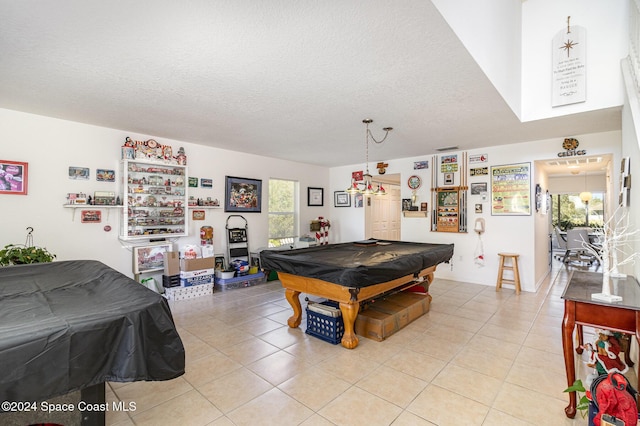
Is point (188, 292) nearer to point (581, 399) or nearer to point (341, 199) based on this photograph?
point (341, 199)

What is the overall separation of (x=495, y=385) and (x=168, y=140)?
5265 mm

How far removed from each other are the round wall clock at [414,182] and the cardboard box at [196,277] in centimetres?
423

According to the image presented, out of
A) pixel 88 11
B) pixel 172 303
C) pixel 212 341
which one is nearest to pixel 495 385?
pixel 212 341

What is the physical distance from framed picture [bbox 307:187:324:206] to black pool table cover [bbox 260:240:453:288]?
3.13 metres

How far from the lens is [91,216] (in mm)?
4176

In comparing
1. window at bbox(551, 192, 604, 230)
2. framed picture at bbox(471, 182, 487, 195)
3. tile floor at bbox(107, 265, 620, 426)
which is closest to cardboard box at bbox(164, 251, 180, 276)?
tile floor at bbox(107, 265, 620, 426)

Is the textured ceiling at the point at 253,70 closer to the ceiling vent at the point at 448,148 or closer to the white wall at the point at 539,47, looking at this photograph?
the white wall at the point at 539,47

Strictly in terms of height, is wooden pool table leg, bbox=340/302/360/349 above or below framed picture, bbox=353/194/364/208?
below

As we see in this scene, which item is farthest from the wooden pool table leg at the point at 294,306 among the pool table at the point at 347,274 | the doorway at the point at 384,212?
the doorway at the point at 384,212

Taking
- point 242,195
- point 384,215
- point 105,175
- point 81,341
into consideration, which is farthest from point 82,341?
point 384,215

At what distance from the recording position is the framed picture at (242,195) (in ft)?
18.7

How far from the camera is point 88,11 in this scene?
183 centimetres

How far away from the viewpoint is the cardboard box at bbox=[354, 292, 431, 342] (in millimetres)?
3176

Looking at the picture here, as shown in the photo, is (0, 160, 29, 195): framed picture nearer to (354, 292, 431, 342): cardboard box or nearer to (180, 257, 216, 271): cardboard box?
(180, 257, 216, 271): cardboard box
